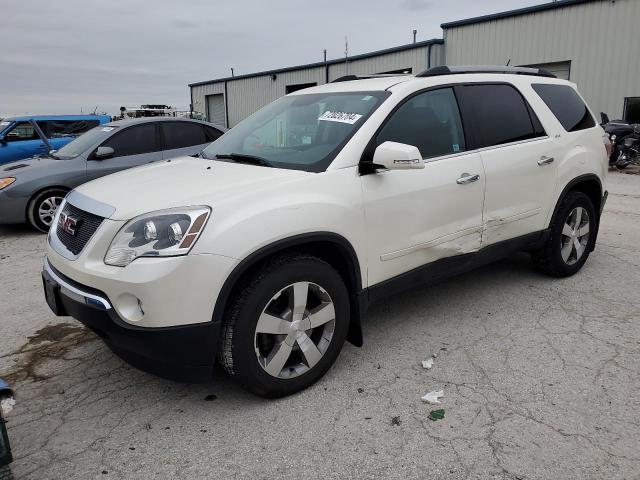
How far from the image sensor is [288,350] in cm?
285

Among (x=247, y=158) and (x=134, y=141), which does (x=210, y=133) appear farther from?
(x=247, y=158)

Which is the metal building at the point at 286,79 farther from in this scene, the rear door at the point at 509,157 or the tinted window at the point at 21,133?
the rear door at the point at 509,157

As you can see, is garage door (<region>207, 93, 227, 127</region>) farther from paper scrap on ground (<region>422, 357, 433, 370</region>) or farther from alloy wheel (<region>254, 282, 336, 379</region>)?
alloy wheel (<region>254, 282, 336, 379</region>)

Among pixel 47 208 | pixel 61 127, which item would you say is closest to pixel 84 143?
pixel 47 208

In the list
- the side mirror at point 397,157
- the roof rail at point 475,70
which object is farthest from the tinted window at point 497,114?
the side mirror at point 397,157

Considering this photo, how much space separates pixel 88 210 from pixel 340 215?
4.51 ft

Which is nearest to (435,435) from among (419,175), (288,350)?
(288,350)

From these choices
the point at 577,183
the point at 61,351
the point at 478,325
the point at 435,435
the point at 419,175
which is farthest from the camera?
the point at 577,183

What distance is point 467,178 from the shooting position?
361cm

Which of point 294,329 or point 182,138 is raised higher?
point 182,138

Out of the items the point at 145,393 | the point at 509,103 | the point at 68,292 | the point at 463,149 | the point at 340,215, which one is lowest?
the point at 145,393

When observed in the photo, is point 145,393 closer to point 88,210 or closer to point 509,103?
point 88,210

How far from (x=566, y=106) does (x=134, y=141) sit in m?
5.92

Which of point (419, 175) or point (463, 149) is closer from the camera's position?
point (419, 175)
